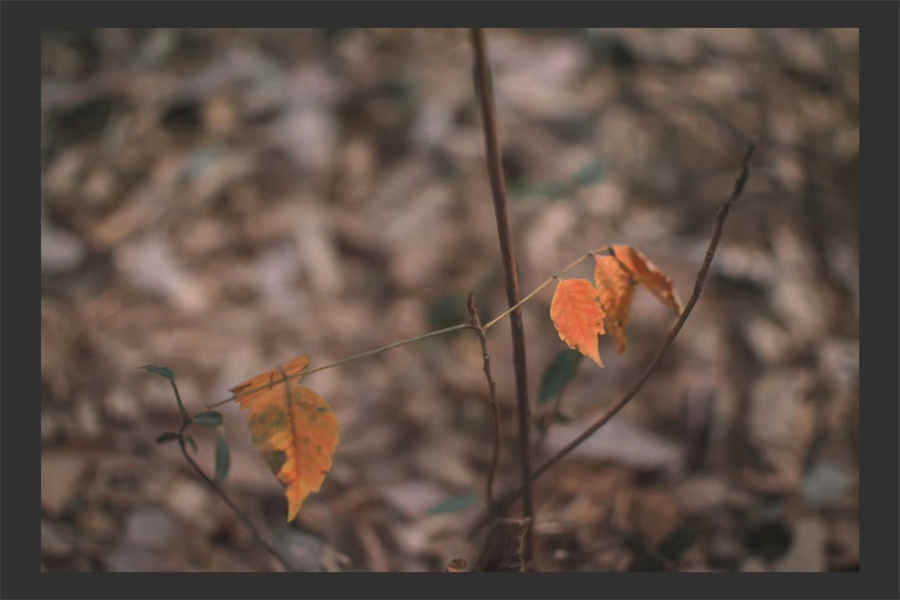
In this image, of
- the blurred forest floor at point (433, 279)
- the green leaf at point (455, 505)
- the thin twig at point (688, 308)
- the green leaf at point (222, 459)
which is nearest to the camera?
the thin twig at point (688, 308)

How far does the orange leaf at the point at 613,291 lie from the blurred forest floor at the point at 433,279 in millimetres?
139

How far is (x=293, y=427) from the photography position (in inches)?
19.1

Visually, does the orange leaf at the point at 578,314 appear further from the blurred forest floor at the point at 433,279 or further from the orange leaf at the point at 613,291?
the blurred forest floor at the point at 433,279

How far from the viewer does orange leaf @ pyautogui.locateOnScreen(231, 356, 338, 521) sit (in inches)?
19.0

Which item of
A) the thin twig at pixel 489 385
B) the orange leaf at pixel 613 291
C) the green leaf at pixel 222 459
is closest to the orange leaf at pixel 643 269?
the orange leaf at pixel 613 291

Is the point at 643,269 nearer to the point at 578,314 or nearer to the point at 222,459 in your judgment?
the point at 578,314

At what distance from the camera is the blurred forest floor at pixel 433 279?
88cm

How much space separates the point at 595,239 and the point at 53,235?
93 cm

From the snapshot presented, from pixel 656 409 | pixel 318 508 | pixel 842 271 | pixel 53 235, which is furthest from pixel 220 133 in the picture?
pixel 842 271

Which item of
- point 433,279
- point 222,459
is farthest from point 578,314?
point 433,279

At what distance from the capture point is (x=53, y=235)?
4.25 ft

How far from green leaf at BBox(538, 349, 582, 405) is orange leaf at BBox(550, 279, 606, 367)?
14cm

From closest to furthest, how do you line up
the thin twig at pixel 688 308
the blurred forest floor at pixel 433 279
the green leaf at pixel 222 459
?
the thin twig at pixel 688 308 < the green leaf at pixel 222 459 < the blurred forest floor at pixel 433 279

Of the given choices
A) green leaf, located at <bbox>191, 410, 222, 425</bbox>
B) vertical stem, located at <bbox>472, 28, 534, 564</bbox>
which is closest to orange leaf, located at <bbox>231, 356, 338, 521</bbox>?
green leaf, located at <bbox>191, 410, 222, 425</bbox>
